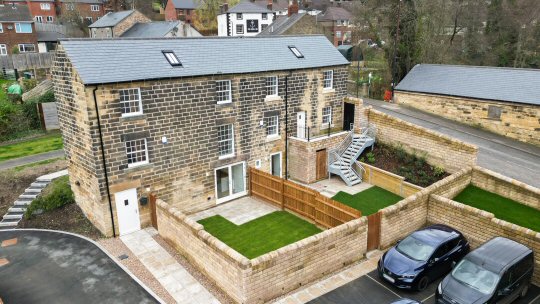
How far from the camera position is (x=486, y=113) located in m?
27.2

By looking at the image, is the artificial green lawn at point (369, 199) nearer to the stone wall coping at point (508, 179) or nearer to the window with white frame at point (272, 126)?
the stone wall coping at point (508, 179)

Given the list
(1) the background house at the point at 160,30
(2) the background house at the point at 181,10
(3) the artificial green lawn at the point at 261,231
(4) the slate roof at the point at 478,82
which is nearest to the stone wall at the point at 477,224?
(3) the artificial green lawn at the point at 261,231

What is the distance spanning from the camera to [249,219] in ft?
63.4

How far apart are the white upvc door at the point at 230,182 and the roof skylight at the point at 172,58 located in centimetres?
582

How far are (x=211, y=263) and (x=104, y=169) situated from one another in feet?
21.9

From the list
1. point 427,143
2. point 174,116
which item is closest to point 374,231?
point 427,143

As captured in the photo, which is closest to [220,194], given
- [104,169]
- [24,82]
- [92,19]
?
[104,169]

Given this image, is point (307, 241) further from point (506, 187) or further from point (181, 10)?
point (181, 10)

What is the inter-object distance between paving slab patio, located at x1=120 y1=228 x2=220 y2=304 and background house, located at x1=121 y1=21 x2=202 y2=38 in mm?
29934

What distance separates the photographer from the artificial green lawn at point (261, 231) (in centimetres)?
1661

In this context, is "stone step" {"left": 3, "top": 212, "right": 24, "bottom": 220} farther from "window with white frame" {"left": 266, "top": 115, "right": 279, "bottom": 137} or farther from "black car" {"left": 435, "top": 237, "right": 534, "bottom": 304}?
"black car" {"left": 435, "top": 237, "right": 534, "bottom": 304}

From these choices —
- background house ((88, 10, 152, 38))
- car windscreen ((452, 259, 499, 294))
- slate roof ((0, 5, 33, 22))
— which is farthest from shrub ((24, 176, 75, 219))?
slate roof ((0, 5, 33, 22))

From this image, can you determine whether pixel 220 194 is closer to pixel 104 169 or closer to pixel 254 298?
pixel 104 169

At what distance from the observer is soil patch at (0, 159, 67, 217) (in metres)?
20.6
